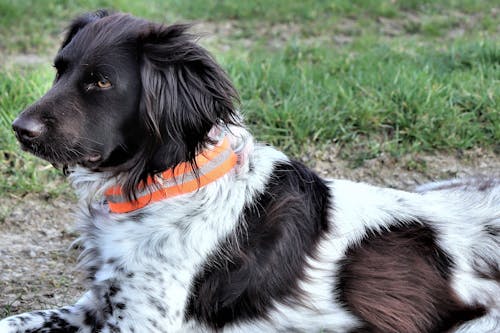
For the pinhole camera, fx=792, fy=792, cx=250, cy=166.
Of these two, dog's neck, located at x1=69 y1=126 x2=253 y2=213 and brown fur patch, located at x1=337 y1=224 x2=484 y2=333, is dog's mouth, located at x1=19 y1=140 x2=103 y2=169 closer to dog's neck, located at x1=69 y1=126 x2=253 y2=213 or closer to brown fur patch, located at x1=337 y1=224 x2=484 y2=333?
dog's neck, located at x1=69 y1=126 x2=253 y2=213

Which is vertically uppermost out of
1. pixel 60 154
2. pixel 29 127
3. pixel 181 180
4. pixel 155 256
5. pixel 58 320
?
pixel 29 127

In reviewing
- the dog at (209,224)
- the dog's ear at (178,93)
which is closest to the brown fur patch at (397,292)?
the dog at (209,224)

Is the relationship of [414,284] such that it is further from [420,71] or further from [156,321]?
[420,71]

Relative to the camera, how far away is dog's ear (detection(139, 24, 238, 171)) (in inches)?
108

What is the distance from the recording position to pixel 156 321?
2.80 meters

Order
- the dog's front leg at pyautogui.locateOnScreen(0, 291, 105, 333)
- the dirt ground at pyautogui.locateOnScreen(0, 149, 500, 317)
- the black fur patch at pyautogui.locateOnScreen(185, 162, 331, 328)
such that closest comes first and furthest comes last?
the black fur patch at pyautogui.locateOnScreen(185, 162, 331, 328)
the dog's front leg at pyautogui.locateOnScreen(0, 291, 105, 333)
the dirt ground at pyautogui.locateOnScreen(0, 149, 500, 317)

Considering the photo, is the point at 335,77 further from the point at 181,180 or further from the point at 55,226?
the point at 181,180

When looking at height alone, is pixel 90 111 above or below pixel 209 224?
above

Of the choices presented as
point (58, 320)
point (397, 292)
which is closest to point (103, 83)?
point (58, 320)

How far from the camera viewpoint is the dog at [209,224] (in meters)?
2.77

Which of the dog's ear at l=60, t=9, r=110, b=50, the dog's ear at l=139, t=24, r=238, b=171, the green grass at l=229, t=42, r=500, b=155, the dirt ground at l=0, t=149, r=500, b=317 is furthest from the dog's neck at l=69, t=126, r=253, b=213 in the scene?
the green grass at l=229, t=42, r=500, b=155

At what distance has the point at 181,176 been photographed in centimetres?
291

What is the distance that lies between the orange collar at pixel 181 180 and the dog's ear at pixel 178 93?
0.30 feet

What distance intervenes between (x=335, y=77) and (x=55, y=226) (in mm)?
2360
